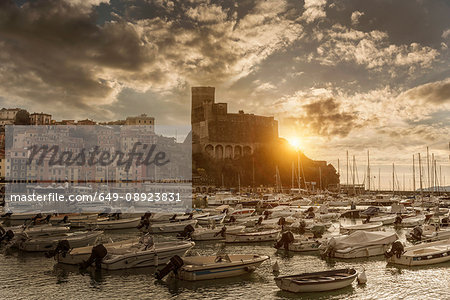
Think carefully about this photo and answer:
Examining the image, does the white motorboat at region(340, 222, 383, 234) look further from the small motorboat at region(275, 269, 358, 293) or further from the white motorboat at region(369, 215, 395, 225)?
the small motorboat at region(275, 269, 358, 293)

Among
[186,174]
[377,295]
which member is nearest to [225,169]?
[186,174]

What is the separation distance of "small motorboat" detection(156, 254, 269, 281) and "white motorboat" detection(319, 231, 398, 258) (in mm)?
5264

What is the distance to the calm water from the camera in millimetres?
16375

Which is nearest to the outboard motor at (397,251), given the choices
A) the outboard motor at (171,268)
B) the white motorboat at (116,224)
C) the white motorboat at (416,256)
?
the white motorboat at (416,256)

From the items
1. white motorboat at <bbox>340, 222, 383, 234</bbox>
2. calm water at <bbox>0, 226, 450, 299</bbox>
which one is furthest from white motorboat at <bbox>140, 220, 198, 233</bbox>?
white motorboat at <bbox>340, 222, 383, 234</bbox>

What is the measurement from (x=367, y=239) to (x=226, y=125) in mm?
94044

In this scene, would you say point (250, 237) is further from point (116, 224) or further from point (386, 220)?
point (386, 220)

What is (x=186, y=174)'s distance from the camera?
4358 inches

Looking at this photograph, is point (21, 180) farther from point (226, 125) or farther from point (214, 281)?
point (214, 281)

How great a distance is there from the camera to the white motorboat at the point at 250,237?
2798cm

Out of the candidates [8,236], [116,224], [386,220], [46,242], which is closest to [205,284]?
[46,242]

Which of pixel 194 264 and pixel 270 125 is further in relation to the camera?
pixel 270 125

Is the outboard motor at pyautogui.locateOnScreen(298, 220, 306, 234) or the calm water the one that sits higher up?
the outboard motor at pyautogui.locateOnScreen(298, 220, 306, 234)

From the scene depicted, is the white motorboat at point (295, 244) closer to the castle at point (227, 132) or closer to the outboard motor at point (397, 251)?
the outboard motor at point (397, 251)
